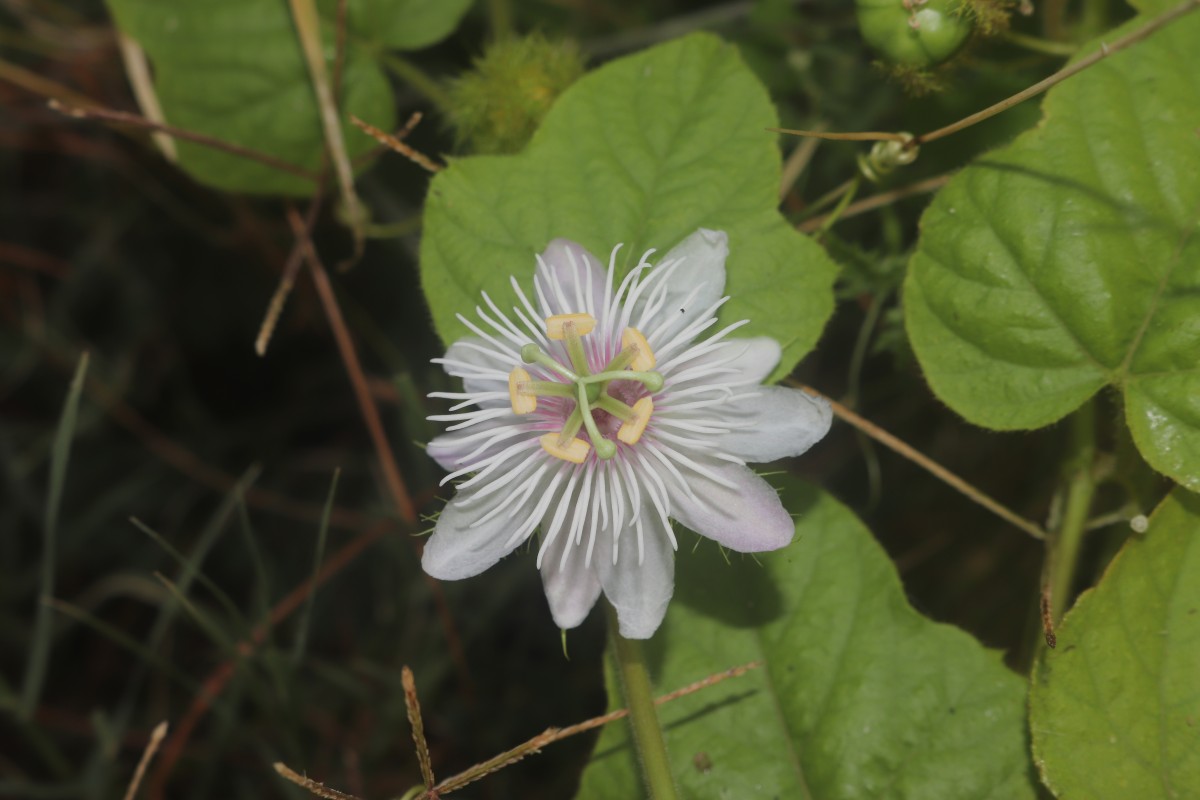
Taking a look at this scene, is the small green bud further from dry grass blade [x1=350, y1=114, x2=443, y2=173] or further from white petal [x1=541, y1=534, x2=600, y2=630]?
white petal [x1=541, y1=534, x2=600, y2=630]

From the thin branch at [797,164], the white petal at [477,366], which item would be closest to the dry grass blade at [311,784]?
the white petal at [477,366]

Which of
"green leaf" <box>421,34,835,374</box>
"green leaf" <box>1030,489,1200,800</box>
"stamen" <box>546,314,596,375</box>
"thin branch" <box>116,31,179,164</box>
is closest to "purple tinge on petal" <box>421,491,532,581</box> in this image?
"stamen" <box>546,314,596,375</box>

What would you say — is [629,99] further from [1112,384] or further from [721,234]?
[1112,384]

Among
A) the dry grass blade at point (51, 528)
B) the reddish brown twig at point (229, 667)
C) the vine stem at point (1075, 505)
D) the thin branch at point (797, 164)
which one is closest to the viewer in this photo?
the vine stem at point (1075, 505)

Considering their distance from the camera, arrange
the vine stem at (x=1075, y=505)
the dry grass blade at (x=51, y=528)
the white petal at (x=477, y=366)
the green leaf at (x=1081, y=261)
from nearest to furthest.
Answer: the white petal at (x=477, y=366) → the green leaf at (x=1081, y=261) → the vine stem at (x=1075, y=505) → the dry grass blade at (x=51, y=528)

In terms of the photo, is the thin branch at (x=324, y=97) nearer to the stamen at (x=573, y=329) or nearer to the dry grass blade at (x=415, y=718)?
the stamen at (x=573, y=329)

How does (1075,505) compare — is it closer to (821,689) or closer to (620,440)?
(821,689)

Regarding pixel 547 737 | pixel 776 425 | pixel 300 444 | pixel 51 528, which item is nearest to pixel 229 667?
pixel 51 528
